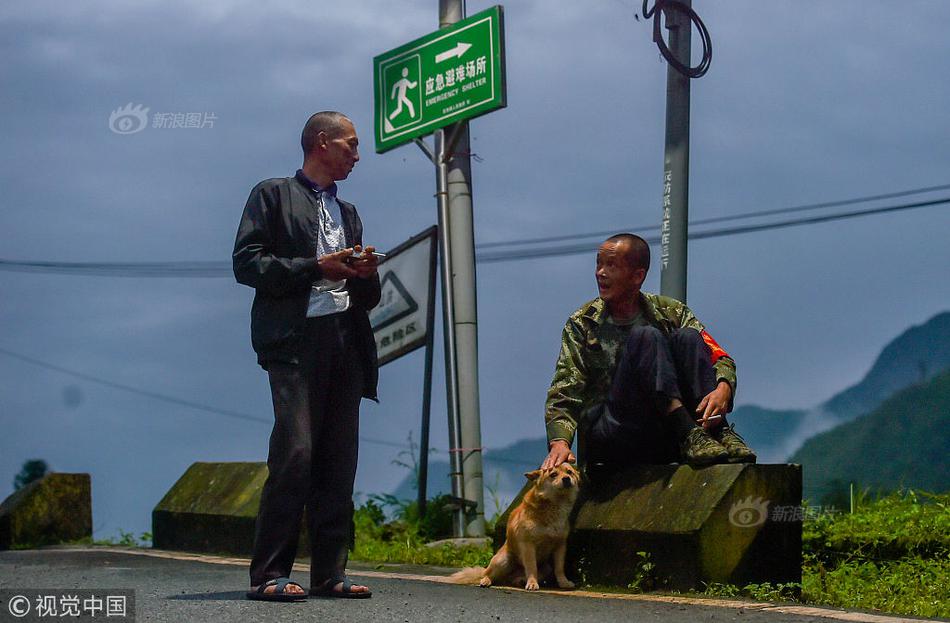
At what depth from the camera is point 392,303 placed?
33.8ft

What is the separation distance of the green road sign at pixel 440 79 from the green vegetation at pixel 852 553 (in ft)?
10.1

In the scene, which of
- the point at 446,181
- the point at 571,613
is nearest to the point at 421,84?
the point at 446,181

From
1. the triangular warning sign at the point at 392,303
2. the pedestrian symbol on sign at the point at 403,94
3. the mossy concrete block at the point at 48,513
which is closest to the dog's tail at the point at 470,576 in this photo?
the triangular warning sign at the point at 392,303

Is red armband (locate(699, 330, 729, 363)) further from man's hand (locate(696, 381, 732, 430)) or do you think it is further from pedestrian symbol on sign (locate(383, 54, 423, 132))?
pedestrian symbol on sign (locate(383, 54, 423, 132))

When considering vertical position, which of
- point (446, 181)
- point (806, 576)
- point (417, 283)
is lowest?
point (806, 576)

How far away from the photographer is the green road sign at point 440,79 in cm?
989

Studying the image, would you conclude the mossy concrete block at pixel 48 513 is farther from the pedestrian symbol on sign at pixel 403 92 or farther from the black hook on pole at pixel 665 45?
the black hook on pole at pixel 665 45

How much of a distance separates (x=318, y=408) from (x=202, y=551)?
4947mm

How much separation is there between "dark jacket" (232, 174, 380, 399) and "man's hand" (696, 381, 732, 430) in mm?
1528

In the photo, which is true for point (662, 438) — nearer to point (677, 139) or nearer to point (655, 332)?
point (655, 332)

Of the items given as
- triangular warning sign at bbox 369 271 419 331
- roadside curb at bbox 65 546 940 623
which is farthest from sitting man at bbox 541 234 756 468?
triangular warning sign at bbox 369 271 419 331

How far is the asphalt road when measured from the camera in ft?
15.2

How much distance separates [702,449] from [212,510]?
5.03 m

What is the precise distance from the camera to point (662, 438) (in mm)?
6102
